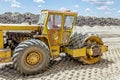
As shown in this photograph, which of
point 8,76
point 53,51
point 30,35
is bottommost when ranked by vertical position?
point 8,76

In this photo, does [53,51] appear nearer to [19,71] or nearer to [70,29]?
[70,29]

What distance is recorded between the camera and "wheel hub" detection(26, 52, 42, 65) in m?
8.45

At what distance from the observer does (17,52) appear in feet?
26.8

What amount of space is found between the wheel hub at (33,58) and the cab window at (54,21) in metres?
1.14

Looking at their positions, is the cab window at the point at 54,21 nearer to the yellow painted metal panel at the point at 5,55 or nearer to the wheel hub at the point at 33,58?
the wheel hub at the point at 33,58

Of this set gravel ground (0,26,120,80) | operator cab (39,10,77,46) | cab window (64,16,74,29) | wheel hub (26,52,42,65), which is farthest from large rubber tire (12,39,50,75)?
cab window (64,16,74,29)

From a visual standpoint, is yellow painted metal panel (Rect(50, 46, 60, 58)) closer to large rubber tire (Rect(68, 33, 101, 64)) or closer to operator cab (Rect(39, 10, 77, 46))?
operator cab (Rect(39, 10, 77, 46))

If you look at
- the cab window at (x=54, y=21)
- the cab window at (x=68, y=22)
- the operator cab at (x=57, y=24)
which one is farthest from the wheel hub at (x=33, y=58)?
the cab window at (x=68, y=22)

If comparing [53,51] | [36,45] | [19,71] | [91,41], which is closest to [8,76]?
[19,71]

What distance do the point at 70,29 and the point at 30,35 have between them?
5.23 ft

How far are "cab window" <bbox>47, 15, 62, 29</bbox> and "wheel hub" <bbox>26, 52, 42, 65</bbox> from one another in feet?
3.75

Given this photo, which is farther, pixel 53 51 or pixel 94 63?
pixel 94 63

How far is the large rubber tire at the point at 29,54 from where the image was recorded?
8.17 meters

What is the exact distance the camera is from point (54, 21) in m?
9.27
